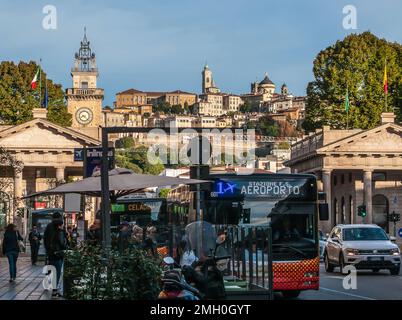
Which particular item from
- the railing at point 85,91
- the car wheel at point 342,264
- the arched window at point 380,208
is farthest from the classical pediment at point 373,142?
the railing at point 85,91

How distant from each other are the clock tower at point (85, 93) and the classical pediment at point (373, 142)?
256 ft

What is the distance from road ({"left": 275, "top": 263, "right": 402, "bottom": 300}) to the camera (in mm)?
22781

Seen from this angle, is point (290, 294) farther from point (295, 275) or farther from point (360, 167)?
point (360, 167)

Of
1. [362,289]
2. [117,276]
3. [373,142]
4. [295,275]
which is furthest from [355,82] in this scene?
[117,276]

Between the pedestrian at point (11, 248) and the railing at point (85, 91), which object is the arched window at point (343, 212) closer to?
the pedestrian at point (11, 248)

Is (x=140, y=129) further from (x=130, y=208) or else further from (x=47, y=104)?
(x=47, y=104)

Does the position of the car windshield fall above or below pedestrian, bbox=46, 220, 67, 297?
below

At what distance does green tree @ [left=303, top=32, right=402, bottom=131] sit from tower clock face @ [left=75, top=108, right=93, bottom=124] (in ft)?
272

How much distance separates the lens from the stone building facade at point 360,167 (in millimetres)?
82938

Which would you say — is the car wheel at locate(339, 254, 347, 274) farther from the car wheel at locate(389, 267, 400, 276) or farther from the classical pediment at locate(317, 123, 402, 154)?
the classical pediment at locate(317, 123, 402, 154)

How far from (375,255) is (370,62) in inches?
2090

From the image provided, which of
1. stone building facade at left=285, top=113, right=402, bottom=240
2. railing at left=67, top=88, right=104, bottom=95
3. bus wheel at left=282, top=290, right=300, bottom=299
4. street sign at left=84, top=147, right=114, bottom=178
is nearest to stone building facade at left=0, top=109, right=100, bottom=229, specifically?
stone building facade at left=285, top=113, right=402, bottom=240

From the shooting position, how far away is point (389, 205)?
89750 mm
